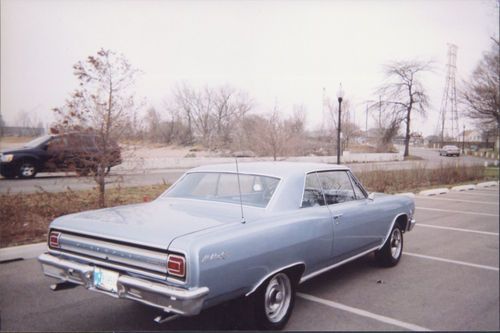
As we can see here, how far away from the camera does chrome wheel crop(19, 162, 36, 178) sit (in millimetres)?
13289

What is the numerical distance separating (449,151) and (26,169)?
13.1m

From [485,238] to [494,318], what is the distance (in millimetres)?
649

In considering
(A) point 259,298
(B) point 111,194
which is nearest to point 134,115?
(B) point 111,194

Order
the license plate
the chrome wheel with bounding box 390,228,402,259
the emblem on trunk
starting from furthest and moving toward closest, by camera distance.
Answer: the chrome wheel with bounding box 390,228,402,259 → the license plate → the emblem on trunk

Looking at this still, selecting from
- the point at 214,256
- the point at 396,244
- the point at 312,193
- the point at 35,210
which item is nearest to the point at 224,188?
the point at 312,193

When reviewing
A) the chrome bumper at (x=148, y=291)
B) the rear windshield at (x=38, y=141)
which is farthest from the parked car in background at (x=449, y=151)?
the rear windshield at (x=38, y=141)

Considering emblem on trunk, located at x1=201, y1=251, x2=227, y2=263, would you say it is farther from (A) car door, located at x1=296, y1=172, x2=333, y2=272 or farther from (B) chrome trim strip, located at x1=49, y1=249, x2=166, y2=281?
(A) car door, located at x1=296, y1=172, x2=333, y2=272

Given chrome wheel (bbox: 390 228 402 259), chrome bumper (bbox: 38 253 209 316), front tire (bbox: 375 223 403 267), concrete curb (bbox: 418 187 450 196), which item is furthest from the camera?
concrete curb (bbox: 418 187 450 196)

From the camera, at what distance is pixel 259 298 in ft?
9.71

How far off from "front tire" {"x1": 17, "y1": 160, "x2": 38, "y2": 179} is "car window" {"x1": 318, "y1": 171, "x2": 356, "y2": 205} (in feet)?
39.7

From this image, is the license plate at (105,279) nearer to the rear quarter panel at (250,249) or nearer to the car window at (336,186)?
the rear quarter panel at (250,249)

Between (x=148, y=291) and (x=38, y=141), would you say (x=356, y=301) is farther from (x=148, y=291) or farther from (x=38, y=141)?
(x=38, y=141)

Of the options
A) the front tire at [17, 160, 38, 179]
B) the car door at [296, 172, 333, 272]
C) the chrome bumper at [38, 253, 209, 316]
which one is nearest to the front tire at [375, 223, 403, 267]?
the car door at [296, 172, 333, 272]

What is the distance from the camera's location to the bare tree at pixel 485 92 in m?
3.21
